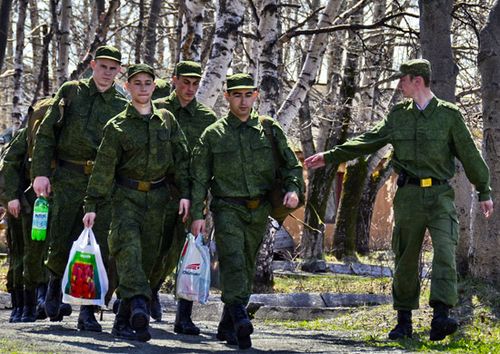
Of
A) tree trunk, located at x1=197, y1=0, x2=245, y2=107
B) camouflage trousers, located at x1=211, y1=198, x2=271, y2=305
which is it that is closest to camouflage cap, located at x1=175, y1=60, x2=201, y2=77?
camouflage trousers, located at x1=211, y1=198, x2=271, y2=305

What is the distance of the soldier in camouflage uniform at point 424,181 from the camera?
1048cm

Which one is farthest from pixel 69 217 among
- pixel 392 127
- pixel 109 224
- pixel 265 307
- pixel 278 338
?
pixel 265 307

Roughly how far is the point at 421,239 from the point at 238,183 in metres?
1.55

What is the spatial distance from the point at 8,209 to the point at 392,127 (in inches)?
140

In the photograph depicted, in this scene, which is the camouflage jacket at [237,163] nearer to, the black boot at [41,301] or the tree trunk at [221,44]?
the black boot at [41,301]

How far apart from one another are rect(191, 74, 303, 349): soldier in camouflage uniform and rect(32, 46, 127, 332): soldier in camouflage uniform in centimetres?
128

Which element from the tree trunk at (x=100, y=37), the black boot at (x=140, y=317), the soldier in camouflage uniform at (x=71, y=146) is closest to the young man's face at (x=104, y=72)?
the soldier in camouflage uniform at (x=71, y=146)

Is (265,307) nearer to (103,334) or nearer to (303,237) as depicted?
(103,334)

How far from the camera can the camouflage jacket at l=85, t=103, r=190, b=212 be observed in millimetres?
10375

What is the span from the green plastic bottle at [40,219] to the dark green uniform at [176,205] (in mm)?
991

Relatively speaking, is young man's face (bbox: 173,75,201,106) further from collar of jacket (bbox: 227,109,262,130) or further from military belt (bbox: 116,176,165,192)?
military belt (bbox: 116,176,165,192)

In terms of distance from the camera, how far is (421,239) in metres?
10.8

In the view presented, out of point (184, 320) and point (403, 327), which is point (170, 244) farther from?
point (403, 327)

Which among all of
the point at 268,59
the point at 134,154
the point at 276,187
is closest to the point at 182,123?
the point at 134,154
